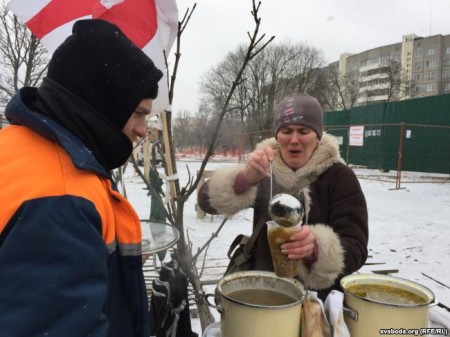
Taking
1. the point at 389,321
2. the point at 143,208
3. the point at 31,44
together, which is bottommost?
the point at 143,208

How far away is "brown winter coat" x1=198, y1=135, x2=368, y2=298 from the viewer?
151 centimetres

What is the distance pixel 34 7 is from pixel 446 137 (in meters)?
16.1

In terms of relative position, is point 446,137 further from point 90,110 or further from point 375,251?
point 90,110

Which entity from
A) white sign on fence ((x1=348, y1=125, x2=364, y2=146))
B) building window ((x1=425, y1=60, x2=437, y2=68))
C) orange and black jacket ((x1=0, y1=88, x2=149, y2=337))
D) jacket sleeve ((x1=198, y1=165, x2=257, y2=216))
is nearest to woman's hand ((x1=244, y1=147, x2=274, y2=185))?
jacket sleeve ((x1=198, y1=165, x2=257, y2=216))

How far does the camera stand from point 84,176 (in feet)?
2.85

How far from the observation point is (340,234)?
1616 mm

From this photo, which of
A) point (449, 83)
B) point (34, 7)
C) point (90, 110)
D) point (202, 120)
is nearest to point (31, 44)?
point (34, 7)

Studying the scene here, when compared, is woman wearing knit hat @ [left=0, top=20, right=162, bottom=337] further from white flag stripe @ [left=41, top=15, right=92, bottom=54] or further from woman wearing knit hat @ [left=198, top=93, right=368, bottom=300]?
white flag stripe @ [left=41, top=15, right=92, bottom=54]

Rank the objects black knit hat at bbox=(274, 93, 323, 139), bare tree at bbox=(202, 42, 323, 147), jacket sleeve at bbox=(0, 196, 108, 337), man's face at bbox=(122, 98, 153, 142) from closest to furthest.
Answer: jacket sleeve at bbox=(0, 196, 108, 337) → man's face at bbox=(122, 98, 153, 142) → black knit hat at bbox=(274, 93, 323, 139) → bare tree at bbox=(202, 42, 323, 147)

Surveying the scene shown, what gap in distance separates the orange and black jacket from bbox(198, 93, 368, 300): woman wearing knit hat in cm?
88

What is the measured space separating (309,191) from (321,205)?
85 millimetres

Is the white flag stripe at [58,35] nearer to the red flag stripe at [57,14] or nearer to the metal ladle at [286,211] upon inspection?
the red flag stripe at [57,14]

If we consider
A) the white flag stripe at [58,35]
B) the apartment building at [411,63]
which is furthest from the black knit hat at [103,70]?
the apartment building at [411,63]

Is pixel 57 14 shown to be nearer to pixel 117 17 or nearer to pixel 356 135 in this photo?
pixel 117 17
